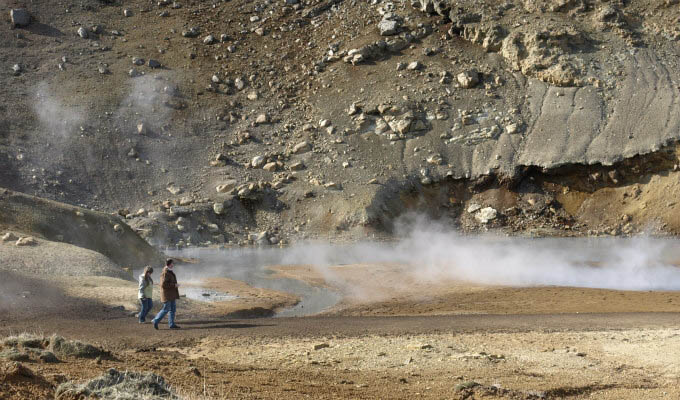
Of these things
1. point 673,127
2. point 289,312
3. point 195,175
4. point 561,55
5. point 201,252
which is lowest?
point 289,312

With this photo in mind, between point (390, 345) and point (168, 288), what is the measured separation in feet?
17.5

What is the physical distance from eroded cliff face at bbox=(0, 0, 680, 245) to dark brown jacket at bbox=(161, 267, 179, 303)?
60.1ft

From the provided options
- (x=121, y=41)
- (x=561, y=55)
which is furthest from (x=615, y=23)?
(x=121, y=41)

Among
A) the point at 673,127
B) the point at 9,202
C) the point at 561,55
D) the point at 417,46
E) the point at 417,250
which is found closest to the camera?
the point at 9,202

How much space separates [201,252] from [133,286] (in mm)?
12990

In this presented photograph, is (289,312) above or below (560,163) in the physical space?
below

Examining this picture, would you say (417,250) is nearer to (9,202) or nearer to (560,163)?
(560,163)

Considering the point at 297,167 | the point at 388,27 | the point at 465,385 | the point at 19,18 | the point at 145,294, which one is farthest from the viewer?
the point at 19,18

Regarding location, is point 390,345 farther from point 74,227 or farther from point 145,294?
point 74,227

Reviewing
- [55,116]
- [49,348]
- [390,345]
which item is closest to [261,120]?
[55,116]

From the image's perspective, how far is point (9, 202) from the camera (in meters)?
26.5

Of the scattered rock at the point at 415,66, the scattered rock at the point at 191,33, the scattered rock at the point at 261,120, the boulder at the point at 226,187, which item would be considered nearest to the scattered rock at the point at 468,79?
the scattered rock at the point at 415,66

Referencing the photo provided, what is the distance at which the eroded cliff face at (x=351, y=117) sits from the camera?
39281mm

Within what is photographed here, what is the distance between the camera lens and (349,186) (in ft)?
131
